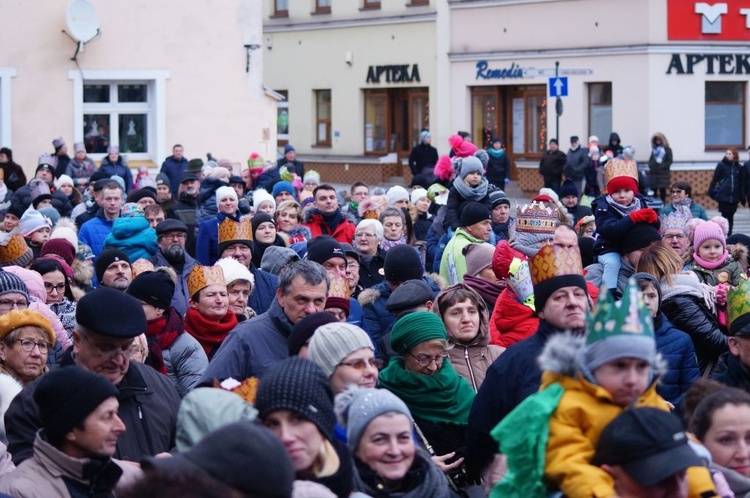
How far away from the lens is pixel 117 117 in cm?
2717

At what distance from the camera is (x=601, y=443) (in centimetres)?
451

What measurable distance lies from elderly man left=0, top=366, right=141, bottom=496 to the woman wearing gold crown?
3.36 metres

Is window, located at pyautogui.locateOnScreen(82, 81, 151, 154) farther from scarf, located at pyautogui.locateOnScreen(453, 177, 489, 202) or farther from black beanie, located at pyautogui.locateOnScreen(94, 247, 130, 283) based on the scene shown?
black beanie, located at pyautogui.locateOnScreen(94, 247, 130, 283)

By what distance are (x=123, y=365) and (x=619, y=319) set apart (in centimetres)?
235

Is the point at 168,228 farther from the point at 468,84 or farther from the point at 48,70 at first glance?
the point at 468,84

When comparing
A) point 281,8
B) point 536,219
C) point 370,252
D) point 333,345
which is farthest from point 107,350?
point 281,8

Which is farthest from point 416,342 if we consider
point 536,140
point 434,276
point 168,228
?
point 536,140

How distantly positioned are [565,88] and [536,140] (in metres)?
4.25

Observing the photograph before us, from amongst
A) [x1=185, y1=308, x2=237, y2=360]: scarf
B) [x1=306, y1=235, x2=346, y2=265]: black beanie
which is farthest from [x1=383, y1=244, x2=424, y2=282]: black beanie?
[x1=185, y1=308, x2=237, y2=360]: scarf

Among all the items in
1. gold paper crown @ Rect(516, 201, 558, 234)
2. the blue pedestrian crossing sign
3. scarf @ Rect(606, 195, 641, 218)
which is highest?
the blue pedestrian crossing sign

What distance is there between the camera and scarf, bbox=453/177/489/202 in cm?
1421

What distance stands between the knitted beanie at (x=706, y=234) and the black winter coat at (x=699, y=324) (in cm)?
176

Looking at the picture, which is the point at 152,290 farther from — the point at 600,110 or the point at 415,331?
the point at 600,110

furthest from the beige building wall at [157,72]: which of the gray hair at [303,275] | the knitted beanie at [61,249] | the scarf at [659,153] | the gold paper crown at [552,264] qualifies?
the gold paper crown at [552,264]
